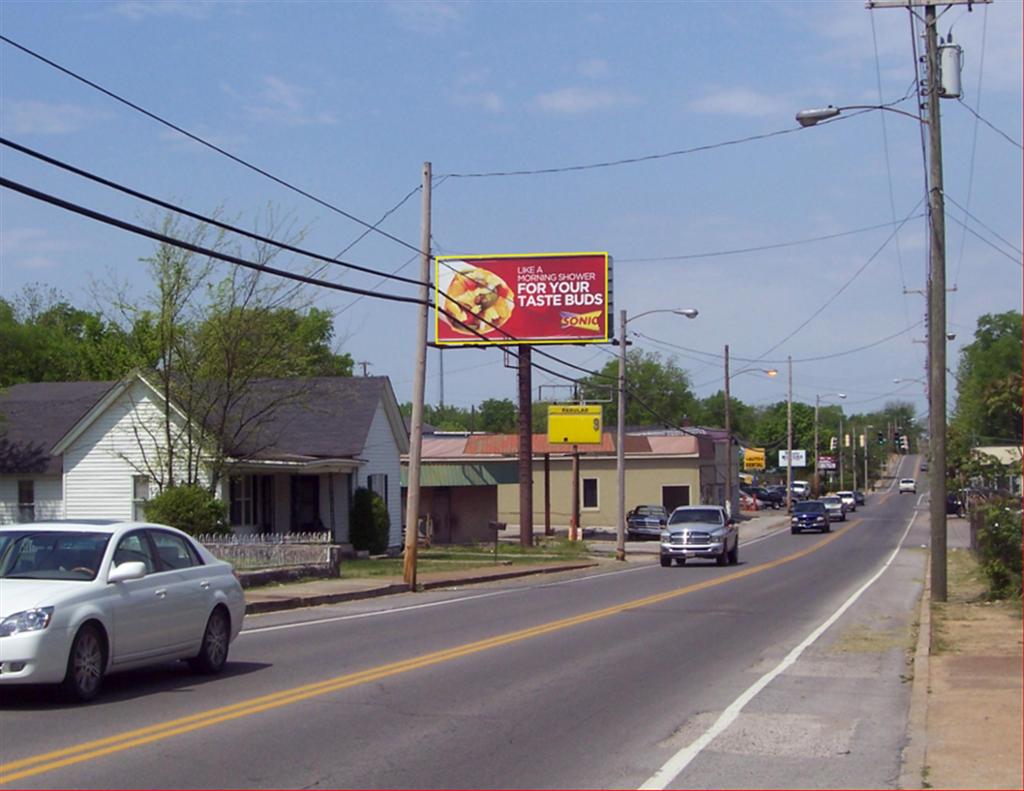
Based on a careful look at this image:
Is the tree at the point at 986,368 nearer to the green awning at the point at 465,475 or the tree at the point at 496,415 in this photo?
the green awning at the point at 465,475

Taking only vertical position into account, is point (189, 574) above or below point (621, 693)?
above

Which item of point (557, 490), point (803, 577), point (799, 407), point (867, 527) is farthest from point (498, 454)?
point (799, 407)

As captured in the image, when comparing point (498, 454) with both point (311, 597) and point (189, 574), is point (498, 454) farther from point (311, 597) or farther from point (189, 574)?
point (189, 574)

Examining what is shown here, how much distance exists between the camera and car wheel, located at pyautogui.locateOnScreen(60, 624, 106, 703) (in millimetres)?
11047

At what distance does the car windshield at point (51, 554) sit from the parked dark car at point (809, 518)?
58025 mm

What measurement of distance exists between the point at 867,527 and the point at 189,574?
208 feet

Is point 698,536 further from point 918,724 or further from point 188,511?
point 918,724

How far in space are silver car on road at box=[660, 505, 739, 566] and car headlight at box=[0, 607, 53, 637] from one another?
95.8ft

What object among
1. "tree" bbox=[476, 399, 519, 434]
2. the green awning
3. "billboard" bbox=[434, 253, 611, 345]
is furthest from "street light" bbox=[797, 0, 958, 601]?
"tree" bbox=[476, 399, 519, 434]

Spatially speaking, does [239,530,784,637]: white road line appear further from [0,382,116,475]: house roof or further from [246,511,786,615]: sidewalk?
[0,382,116,475]: house roof

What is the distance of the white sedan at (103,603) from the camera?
35.2ft

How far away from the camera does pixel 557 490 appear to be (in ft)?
241

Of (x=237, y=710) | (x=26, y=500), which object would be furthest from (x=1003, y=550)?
(x=26, y=500)

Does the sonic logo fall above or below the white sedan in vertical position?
above
